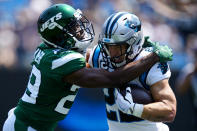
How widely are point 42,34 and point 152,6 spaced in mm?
5214

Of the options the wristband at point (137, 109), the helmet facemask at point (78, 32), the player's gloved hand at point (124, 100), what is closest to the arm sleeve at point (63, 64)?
the helmet facemask at point (78, 32)

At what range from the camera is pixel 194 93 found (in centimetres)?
726

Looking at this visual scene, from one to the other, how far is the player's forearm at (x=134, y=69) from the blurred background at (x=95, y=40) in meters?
3.17

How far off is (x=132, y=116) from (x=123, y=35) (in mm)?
690

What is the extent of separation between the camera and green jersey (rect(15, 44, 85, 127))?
3914 mm

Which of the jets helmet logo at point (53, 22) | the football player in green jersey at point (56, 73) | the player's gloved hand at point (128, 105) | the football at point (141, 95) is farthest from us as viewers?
the jets helmet logo at point (53, 22)

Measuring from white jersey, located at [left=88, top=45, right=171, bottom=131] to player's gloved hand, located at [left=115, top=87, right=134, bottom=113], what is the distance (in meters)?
0.20

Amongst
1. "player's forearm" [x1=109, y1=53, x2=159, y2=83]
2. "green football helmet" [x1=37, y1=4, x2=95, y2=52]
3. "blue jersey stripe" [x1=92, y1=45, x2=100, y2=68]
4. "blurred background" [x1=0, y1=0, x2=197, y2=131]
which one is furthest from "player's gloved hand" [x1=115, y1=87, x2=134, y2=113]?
"blurred background" [x1=0, y1=0, x2=197, y2=131]

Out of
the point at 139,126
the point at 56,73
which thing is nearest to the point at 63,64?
the point at 56,73

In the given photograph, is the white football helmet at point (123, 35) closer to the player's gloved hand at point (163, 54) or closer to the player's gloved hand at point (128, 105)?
the player's gloved hand at point (163, 54)

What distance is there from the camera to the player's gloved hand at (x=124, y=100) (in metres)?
3.63

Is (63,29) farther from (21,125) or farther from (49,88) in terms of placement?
(21,125)

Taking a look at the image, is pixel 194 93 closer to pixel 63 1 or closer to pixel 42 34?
pixel 63 1

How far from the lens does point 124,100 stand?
3.65 meters
